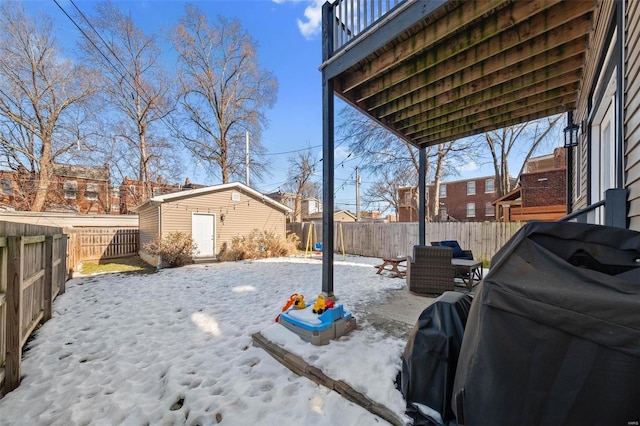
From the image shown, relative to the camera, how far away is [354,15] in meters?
3.44

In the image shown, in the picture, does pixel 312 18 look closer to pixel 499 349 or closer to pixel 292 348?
pixel 292 348

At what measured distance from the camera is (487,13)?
260cm

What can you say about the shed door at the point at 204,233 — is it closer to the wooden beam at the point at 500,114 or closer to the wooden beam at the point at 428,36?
the wooden beam at the point at 500,114

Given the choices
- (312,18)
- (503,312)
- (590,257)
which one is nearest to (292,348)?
(503,312)

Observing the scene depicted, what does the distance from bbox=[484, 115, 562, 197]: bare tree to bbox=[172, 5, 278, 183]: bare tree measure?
45.2ft

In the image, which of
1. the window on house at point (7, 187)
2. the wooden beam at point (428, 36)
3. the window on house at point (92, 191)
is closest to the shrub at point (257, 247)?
the wooden beam at point (428, 36)

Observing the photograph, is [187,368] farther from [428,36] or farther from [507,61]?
[507,61]

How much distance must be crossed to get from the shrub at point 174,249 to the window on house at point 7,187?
42.7 ft

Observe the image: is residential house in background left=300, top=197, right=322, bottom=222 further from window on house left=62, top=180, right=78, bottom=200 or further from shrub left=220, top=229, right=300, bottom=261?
window on house left=62, top=180, right=78, bottom=200

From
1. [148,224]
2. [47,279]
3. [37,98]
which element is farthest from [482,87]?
[37,98]

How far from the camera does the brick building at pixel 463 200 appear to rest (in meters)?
22.4

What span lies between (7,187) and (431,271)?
21.8 meters

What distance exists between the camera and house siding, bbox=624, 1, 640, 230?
1.62 metres

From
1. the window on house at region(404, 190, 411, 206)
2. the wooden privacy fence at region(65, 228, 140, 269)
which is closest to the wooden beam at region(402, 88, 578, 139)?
the wooden privacy fence at region(65, 228, 140, 269)
